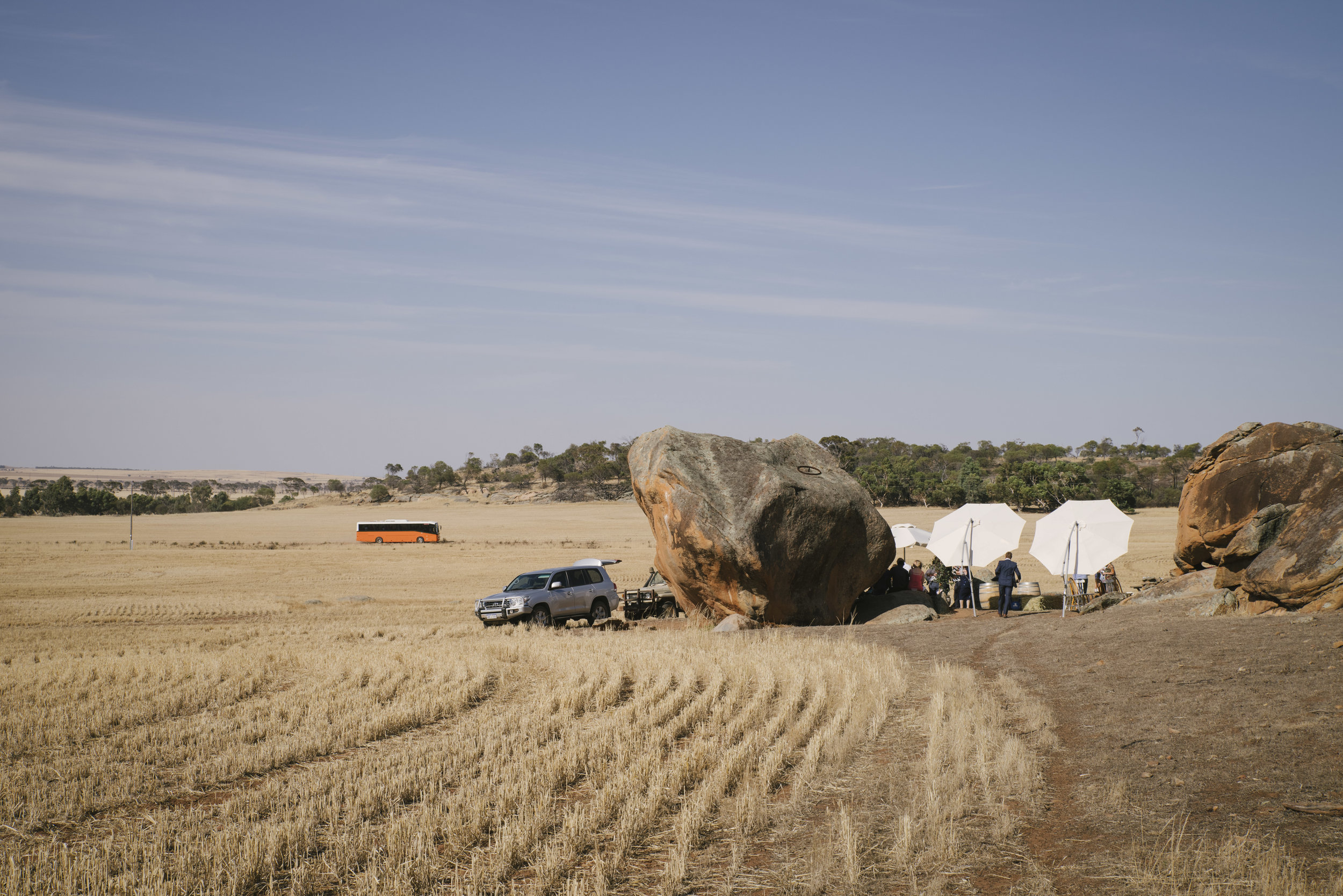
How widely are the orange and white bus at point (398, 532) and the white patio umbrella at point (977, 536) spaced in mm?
48693

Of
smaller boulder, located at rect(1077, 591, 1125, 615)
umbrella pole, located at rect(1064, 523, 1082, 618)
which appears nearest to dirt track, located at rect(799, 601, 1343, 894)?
smaller boulder, located at rect(1077, 591, 1125, 615)

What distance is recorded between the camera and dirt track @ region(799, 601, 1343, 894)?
709 cm

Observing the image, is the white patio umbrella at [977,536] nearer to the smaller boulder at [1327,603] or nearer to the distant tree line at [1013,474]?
the smaller boulder at [1327,603]

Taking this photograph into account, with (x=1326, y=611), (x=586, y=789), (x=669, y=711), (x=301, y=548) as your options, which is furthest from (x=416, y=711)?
(x=301, y=548)

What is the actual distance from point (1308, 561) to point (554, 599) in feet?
57.1

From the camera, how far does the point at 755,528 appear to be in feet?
70.3

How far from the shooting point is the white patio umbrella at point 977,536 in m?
25.3

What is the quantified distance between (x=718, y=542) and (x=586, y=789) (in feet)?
42.0

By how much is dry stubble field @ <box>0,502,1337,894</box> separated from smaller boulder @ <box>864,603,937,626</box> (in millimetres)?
3551

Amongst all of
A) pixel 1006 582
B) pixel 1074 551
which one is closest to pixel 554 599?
pixel 1006 582

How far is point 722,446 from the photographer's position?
23406 mm

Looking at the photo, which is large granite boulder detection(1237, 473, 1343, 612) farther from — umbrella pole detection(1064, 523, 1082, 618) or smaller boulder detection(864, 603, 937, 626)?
smaller boulder detection(864, 603, 937, 626)

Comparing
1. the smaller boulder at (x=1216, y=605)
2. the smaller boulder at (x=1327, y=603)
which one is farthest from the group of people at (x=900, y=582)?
the smaller boulder at (x=1327, y=603)

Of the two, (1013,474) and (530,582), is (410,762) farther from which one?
(1013,474)
